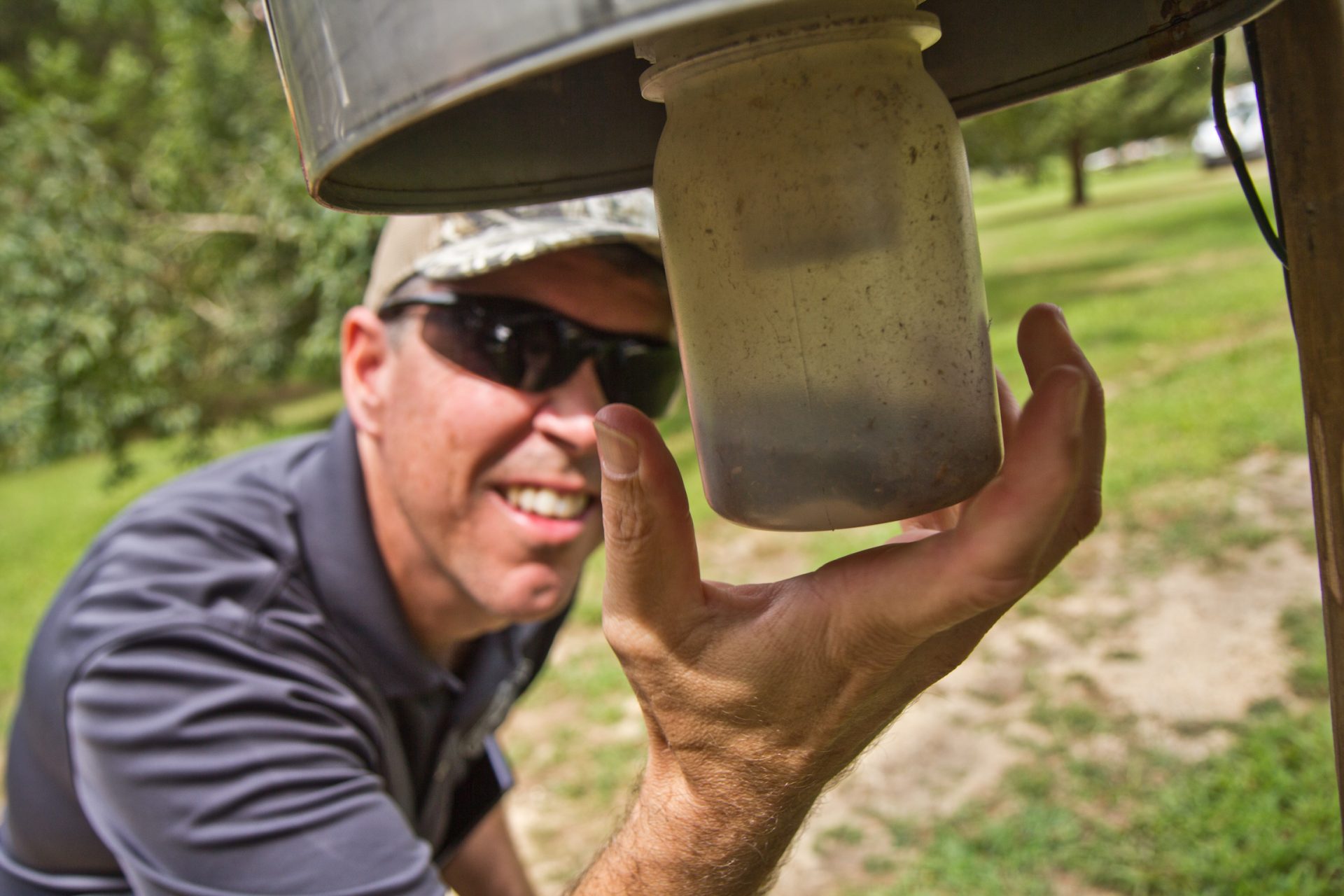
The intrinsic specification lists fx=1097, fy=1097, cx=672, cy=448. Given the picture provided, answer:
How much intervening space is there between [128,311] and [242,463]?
6031 mm

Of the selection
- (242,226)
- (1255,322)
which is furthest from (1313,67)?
(1255,322)

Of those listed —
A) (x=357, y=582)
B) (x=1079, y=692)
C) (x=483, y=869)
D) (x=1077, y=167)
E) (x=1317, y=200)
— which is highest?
(x=1317, y=200)

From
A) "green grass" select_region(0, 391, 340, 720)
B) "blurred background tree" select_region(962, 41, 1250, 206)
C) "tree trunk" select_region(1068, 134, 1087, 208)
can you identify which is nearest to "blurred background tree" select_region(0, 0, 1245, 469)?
"green grass" select_region(0, 391, 340, 720)

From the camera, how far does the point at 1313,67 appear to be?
0.86 metres

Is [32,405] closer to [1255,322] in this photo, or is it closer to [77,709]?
[77,709]

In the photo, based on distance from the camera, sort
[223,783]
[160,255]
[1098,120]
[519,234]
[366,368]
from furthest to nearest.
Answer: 1. [1098,120]
2. [160,255]
3. [366,368]
4. [519,234]
5. [223,783]

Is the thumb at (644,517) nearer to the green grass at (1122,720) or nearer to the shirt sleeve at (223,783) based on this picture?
the shirt sleeve at (223,783)

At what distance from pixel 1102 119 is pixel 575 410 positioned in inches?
999

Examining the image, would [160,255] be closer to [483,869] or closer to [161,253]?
[161,253]

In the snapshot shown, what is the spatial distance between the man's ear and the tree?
43.9ft

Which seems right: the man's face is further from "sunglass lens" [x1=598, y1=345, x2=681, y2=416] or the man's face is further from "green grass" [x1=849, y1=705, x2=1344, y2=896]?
"green grass" [x1=849, y1=705, x2=1344, y2=896]

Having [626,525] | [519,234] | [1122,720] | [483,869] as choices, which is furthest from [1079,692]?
[626,525]

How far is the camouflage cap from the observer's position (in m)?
2.02

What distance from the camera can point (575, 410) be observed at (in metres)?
2.05
